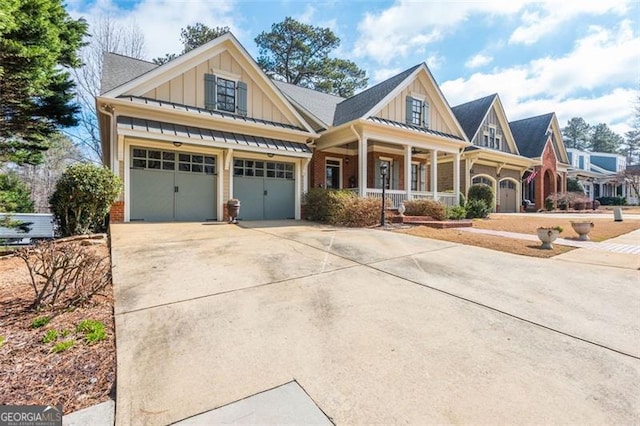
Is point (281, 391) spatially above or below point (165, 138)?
below

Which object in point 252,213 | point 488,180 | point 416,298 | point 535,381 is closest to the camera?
point 535,381

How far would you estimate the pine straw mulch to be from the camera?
1.96m

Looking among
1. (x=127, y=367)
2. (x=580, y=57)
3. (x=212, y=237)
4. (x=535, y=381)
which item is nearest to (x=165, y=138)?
(x=212, y=237)

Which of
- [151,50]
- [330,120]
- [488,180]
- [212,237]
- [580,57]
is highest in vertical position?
[151,50]

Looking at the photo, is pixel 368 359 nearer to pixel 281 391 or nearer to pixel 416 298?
pixel 281 391

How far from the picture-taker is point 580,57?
1284 centimetres

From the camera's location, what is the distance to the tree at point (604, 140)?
57562 mm

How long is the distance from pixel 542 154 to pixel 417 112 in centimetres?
1426

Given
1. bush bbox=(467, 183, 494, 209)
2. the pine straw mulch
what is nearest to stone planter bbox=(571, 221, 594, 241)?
bush bbox=(467, 183, 494, 209)

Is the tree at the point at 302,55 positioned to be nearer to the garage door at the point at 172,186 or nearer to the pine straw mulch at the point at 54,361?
the garage door at the point at 172,186

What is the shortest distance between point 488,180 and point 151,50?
25259 mm

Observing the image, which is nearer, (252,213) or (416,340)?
(416,340)

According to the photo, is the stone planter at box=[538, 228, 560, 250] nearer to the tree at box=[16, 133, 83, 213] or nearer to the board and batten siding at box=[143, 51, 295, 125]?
the board and batten siding at box=[143, 51, 295, 125]

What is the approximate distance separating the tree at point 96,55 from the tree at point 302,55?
384 inches
